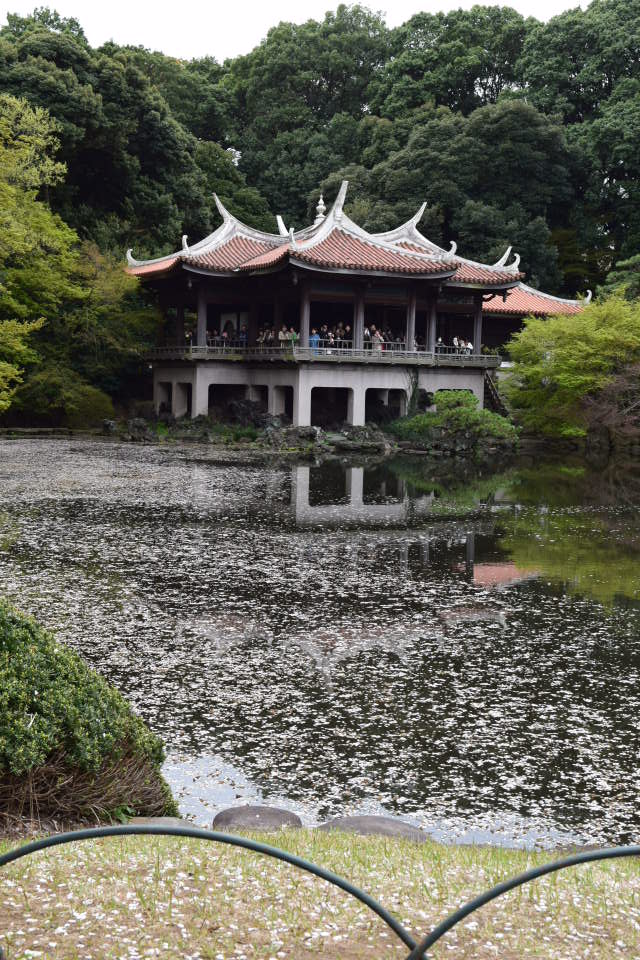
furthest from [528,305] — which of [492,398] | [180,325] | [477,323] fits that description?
[180,325]

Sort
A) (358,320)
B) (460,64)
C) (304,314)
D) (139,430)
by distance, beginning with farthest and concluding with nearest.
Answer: (460,64) < (358,320) < (304,314) < (139,430)

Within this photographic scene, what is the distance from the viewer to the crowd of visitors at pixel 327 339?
35388 mm

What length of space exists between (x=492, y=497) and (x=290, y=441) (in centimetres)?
1158

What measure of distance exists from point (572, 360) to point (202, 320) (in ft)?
47.9

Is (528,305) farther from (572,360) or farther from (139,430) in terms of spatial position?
(139,430)

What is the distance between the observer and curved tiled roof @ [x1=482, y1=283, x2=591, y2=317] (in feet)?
137

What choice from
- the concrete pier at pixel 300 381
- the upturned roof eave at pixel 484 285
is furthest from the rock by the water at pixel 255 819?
the upturned roof eave at pixel 484 285

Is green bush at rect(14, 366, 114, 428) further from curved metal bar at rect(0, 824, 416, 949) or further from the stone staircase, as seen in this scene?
curved metal bar at rect(0, 824, 416, 949)

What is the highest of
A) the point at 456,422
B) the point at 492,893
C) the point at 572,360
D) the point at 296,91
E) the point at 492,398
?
the point at 296,91

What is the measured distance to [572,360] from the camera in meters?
31.8

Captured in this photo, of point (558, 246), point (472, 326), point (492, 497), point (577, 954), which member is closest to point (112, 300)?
point (472, 326)

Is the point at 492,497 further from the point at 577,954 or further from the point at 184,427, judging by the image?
the point at 577,954

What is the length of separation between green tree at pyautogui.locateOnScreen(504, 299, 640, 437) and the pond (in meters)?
12.4

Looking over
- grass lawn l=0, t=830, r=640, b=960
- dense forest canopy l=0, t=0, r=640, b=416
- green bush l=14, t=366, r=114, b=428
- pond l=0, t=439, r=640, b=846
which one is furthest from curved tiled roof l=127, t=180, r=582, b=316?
grass lawn l=0, t=830, r=640, b=960
